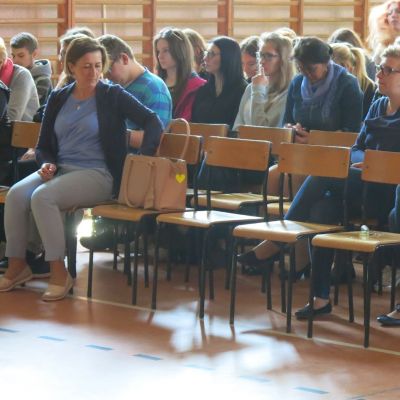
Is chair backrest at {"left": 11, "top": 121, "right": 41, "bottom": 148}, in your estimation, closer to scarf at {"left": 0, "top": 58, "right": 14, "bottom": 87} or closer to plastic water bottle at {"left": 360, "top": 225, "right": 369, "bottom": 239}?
A: scarf at {"left": 0, "top": 58, "right": 14, "bottom": 87}

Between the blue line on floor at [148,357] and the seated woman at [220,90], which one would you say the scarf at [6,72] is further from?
the blue line on floor at [148,357]

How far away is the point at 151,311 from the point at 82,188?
0.83 meters

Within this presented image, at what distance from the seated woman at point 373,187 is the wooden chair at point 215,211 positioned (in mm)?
266

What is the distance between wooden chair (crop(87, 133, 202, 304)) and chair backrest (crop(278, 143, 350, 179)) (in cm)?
57

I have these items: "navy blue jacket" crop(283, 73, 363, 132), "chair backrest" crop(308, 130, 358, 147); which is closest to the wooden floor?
"chair backrest" crop(308, 130, 358, 147)

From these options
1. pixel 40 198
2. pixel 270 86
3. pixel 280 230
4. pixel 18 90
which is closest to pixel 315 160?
pixel 280 230

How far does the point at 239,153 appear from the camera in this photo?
5.85m

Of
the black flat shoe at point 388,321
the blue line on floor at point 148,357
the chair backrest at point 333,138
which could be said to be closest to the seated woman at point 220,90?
the chair backrest at point 333,138

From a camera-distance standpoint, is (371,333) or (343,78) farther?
(343,78)

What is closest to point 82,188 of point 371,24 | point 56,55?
point 371,24

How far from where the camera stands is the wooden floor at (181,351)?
4.12m

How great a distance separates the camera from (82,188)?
588cm

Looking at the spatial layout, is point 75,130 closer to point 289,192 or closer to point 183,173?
point 183,173

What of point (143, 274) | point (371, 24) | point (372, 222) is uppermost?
point (371, 24)
